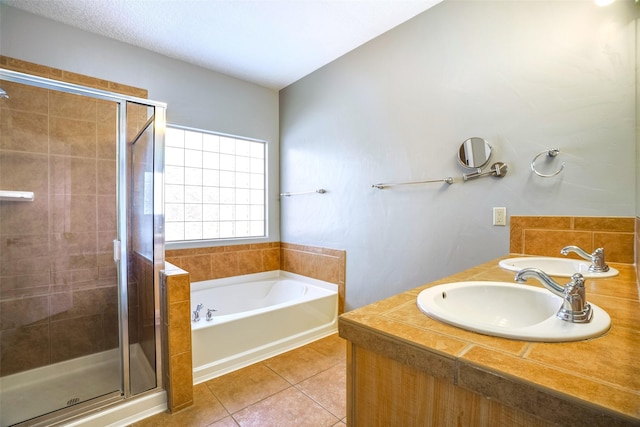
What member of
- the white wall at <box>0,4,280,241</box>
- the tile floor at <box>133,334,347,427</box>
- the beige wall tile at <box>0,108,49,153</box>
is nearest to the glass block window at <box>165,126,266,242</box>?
the white wall at <box>0,4,280,241</box>

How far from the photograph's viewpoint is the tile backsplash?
4.55ft

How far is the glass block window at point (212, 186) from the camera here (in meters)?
2.84

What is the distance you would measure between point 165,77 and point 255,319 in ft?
7.47

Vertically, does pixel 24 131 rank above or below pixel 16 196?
above

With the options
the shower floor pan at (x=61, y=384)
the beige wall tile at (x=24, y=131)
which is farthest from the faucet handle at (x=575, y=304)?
the beige wall tile at (x=24, y=131)

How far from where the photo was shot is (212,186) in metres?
3.11

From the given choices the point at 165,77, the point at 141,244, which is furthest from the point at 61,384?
the point at 165,77

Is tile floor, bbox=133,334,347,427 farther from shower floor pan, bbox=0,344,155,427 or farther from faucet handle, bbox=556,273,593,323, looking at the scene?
faucet handle, bbox=556,273,593,323

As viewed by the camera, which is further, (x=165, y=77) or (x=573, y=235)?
(x=165, y=77)

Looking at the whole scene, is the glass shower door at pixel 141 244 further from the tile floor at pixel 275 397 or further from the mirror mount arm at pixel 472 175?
the mirror mount arm at pixel 472 175

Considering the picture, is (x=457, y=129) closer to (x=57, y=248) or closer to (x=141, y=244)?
(x=141, y=244)

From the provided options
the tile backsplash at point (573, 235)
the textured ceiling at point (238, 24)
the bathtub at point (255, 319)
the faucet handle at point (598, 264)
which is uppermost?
the textured ceiling at point (238, 24)

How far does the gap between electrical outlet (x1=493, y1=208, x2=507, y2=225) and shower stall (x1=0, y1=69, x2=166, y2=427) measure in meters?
2.00

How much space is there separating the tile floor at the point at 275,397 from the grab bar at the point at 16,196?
1610mm
